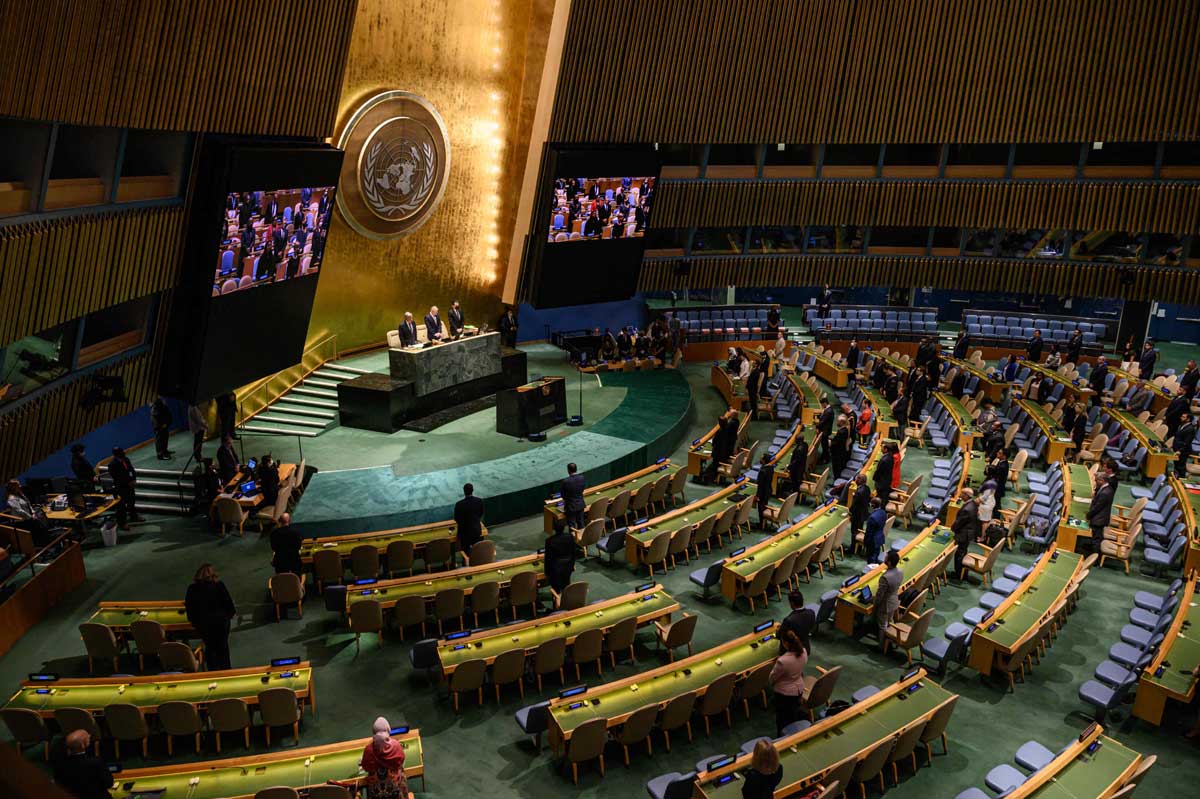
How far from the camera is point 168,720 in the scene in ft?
27.9

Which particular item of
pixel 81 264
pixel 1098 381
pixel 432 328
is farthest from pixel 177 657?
pixel 1098 381

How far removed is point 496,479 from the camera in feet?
49.6

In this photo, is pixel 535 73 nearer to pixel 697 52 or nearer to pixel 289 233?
pixel 697 52

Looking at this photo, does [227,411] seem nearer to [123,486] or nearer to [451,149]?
[123,486]

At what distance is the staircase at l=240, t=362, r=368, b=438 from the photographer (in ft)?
59.0

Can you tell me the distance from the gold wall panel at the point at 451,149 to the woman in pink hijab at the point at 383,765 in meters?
14.3

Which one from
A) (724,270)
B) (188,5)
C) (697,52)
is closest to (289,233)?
(188,5)

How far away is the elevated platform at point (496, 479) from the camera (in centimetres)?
1370

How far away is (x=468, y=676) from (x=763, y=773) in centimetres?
379

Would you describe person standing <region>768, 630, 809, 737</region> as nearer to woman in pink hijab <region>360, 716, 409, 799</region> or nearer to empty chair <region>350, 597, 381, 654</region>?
woman in pink hijab <region>360, 716, 409, 799</region>

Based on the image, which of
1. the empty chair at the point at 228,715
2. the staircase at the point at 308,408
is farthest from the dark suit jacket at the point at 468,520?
the staircase at the point at 308,408

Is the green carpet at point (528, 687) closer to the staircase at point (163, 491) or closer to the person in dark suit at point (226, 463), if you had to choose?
the staircase at point (163, 491)

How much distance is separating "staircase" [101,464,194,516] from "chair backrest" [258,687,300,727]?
699 cm

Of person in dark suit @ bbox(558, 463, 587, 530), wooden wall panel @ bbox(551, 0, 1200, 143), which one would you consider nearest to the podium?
person in dark suit @ bbox(558, 463, 587, 530)
